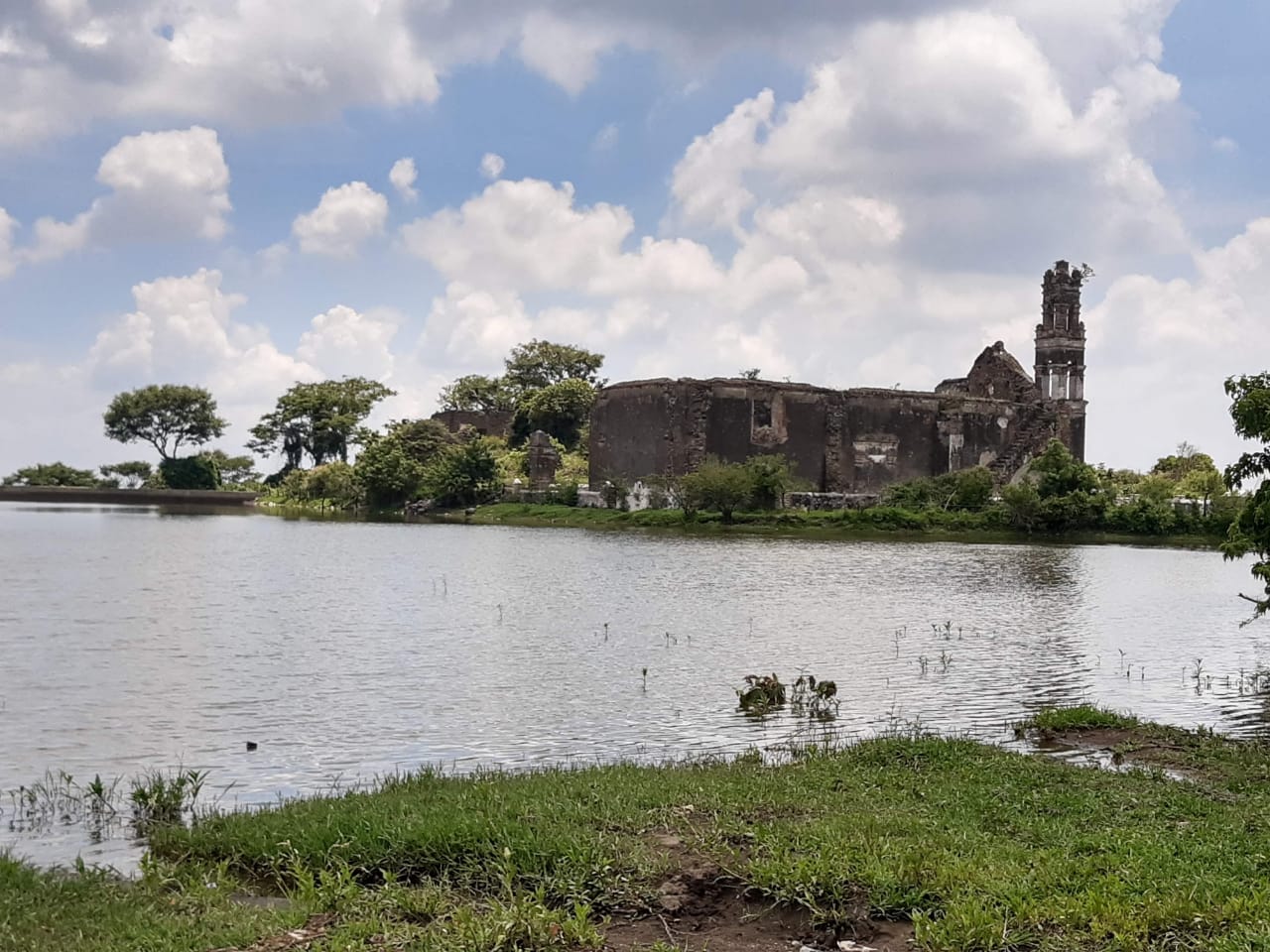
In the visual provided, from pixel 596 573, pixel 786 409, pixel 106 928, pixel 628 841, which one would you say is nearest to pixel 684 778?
pixel 628 841

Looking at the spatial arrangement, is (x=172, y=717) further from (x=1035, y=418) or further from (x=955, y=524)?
(x=1035, y=418)

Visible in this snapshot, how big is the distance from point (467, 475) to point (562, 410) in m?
15.2

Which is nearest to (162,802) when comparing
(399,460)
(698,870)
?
(698,870)

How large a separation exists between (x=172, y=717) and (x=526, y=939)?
8.38 m

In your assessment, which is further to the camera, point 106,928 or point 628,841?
point 628,841

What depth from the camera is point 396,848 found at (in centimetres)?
780

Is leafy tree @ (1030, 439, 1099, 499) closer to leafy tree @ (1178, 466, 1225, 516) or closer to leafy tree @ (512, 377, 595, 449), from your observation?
leafy tree @ (1178, 466, 1225, 516)

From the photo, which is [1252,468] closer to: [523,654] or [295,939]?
[523,654]

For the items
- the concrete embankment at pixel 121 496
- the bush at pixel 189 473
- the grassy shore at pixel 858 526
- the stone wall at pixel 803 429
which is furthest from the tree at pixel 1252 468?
the bush at pixel 189 473

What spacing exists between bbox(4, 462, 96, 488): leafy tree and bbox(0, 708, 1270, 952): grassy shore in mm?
104668

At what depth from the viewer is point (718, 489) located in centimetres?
5512

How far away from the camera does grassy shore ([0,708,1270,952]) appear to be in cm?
636

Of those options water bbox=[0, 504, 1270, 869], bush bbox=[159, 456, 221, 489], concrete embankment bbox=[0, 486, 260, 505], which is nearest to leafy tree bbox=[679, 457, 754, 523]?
water bbox=[0, 504, 1270, 869]

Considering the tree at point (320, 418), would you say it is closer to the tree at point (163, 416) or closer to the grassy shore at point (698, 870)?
the tree at point (163, 416)
